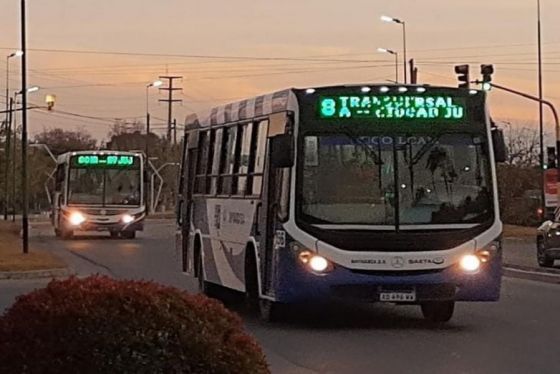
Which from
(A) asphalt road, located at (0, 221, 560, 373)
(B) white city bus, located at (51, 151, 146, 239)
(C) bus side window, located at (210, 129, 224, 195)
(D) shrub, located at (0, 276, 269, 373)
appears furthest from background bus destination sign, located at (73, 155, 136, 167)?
(D) shrub, located at (0, 276, 269, 373)

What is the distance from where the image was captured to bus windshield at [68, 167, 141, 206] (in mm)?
50469

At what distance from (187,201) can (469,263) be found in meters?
6.90

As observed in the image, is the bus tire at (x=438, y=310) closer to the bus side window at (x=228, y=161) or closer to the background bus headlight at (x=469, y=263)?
the background bus headlight at (x=469, y=263)

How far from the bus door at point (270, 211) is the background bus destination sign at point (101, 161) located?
32.4m

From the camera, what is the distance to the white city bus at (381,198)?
17391 millimetres

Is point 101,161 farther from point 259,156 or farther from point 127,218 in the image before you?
point 259,156

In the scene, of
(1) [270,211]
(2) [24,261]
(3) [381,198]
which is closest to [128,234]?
(2) [24,261]

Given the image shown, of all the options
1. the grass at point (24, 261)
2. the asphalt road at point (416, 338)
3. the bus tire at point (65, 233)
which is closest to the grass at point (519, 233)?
the bus tire at point (65, 233)

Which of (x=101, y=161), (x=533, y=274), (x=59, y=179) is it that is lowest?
(x=533, y=274)

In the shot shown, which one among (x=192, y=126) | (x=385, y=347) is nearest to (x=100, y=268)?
(x=192, y=126)

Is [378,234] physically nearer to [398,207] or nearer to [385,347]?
[398,207]

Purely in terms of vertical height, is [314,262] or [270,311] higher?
[314,262]

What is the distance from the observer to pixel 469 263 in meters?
17.6

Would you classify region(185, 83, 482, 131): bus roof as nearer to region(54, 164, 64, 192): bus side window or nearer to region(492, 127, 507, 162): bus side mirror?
region(492, 127, 507, 162): bus side mirror
